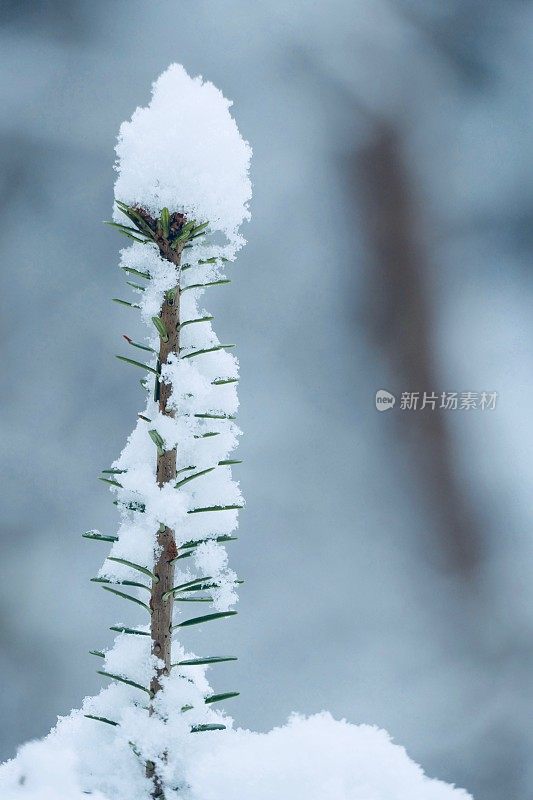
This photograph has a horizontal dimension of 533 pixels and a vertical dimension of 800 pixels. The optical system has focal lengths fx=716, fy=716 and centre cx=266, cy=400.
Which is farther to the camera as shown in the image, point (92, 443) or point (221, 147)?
point (92, 443)

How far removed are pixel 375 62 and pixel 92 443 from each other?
0.97 feet

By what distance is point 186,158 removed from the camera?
20 centimetres

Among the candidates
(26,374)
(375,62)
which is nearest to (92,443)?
(26,374)

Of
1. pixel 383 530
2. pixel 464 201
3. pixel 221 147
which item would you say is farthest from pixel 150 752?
pixel 464 201

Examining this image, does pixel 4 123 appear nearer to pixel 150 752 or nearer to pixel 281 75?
pixel 281 75

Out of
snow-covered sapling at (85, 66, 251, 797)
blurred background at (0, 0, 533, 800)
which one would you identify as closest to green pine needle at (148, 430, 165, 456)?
snow-covered sapling at (85, 66, 251, 797)

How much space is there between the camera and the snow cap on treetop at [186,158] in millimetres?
198

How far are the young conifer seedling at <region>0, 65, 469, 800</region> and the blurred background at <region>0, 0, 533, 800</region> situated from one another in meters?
0.22

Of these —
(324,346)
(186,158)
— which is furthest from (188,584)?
(324,346)

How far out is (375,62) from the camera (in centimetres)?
45

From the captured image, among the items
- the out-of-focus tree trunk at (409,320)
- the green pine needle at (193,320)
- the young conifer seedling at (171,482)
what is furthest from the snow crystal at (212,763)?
the out-of-focus tree trunk at (409,320)

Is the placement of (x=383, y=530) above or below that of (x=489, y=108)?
below

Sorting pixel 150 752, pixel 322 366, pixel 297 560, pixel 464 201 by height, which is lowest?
pixel 150 752

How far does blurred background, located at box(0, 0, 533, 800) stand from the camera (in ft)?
1.42
